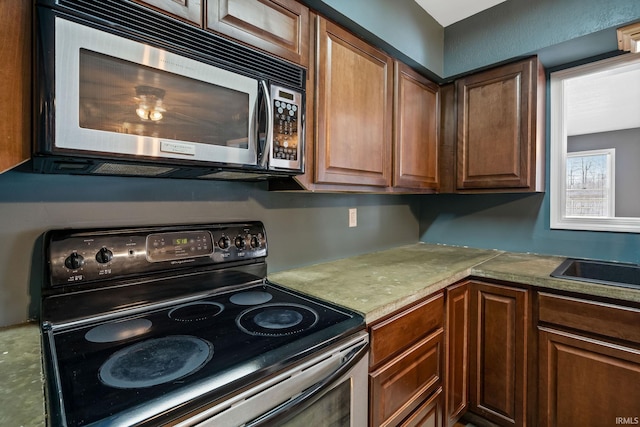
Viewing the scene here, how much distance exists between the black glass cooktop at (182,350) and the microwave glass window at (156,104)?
55cm

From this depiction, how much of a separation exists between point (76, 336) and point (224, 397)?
0.51 metres

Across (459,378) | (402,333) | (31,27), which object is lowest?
(459,378)

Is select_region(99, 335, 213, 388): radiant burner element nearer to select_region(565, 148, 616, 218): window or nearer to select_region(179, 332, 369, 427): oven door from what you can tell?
select_region(179, 332, 369, 427): oven door

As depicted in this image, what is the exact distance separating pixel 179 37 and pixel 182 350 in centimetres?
86

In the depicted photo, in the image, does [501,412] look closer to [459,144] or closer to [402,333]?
[402,333]

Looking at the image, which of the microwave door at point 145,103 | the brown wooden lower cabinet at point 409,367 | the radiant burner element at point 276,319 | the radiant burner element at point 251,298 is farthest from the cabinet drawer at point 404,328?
→ the microwave door at point 145,103

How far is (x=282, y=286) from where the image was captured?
4.37ft

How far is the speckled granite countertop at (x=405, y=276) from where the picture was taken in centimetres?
119

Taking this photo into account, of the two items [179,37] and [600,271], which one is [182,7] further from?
[600,271]

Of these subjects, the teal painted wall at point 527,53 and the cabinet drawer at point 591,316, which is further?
the teal painted wall at point 527,53

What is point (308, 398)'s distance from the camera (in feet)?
2.65

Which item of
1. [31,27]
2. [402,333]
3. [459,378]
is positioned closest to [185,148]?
[31,27]

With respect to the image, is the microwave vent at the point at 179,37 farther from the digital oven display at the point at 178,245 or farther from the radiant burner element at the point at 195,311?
the radiant burner element at the point at 195,311

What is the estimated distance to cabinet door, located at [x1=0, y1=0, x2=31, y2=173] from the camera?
71cm
